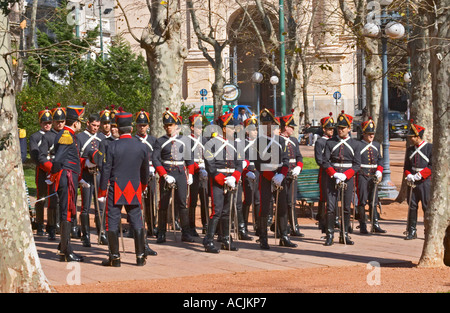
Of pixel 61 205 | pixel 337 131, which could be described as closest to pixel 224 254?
pixel 61 205

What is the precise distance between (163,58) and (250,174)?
11.0 feet

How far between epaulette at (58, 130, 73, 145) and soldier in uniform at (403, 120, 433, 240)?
577 cm

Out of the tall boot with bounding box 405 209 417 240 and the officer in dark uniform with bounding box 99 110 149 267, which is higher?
the officer in dark uniform with bounding box 99 110 149 267

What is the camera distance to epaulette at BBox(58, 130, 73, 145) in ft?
39.5

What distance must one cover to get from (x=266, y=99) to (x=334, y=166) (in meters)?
50.8

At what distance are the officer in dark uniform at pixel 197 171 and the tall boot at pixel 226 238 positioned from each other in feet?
5.93

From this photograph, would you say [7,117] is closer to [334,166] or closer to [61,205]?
[61,205]

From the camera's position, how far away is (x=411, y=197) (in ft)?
47.0

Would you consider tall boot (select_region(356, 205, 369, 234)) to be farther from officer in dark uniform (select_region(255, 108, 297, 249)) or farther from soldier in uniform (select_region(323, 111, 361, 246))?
officer in dark uniform (select_region(255, 108, 297, 249))

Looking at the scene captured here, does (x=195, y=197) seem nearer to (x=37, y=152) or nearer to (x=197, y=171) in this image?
(x=197, y=171)

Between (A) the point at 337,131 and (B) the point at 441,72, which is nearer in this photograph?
(B) the point at 441,72

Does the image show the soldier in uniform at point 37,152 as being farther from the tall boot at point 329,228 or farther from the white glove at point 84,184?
the tall boot at point 329,228

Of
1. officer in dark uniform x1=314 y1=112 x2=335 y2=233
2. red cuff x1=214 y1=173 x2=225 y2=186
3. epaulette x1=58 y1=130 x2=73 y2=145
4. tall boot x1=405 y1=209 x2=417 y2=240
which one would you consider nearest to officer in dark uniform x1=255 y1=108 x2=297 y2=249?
red cuff x1=214 y1=173 x2=225 y2=186

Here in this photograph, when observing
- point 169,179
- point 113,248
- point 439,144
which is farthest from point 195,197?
point 439,144
